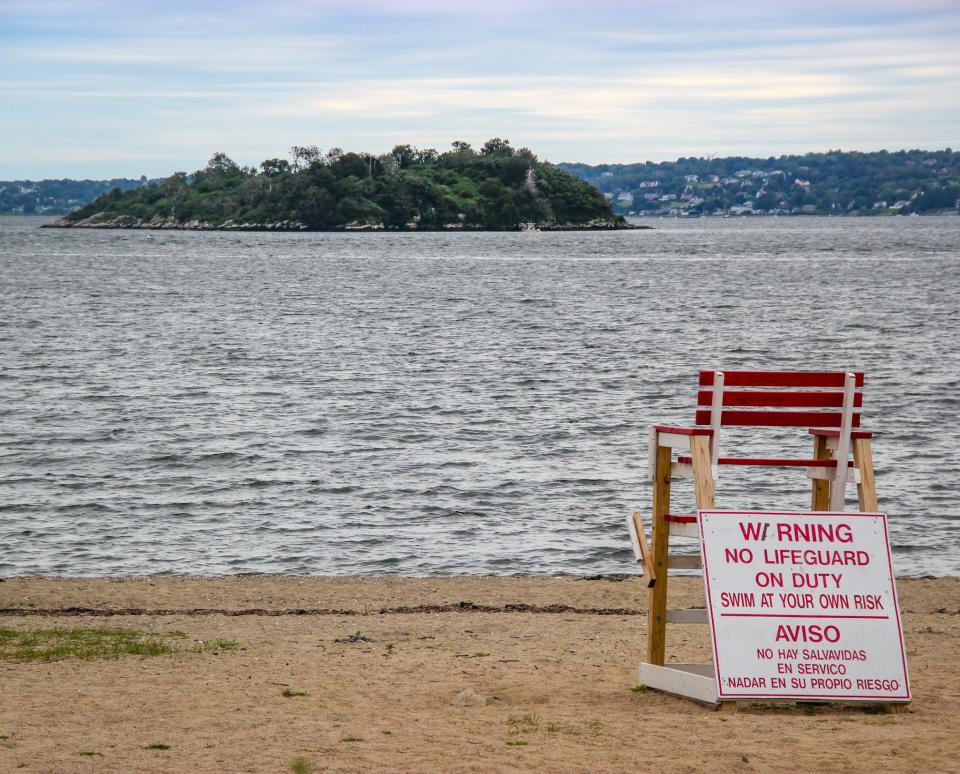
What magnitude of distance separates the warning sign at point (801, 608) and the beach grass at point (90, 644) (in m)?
5.09

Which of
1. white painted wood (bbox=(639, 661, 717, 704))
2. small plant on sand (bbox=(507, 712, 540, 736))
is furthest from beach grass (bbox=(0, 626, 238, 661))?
white painted wood (bbox=(639, 661, 717, 704))

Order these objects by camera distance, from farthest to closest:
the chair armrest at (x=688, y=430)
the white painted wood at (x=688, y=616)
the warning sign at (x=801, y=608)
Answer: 1. the white painted wood at (x=688, y=616)
2. the chair armrest at (x=688, y=430)
3. the warning sign at (x=801, y=608)

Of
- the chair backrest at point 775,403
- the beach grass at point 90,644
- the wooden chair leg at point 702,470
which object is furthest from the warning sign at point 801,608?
the beach grass at point 90,644

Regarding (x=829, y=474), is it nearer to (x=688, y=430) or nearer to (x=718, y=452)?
(x=718, y=452)

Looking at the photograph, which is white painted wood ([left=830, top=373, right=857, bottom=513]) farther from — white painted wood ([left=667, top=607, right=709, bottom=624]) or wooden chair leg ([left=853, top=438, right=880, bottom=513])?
white painted wood ([left=667, top=607, right=709, bottom=624])

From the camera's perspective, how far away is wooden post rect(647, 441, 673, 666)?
962cm

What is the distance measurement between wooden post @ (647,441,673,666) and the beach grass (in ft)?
14.0

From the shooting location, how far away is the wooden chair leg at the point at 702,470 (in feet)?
30.7

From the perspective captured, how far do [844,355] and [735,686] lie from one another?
4260 cm

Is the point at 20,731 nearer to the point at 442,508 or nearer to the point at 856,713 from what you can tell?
the point at 856,713

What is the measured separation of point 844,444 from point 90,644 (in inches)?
286

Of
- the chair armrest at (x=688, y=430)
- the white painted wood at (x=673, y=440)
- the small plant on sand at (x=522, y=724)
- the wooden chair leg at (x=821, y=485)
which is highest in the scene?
the chair armrest at (x=688, y=430)

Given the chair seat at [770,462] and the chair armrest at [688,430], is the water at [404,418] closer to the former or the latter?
the chair seat at [770,462]

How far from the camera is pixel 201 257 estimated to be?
480 ft
